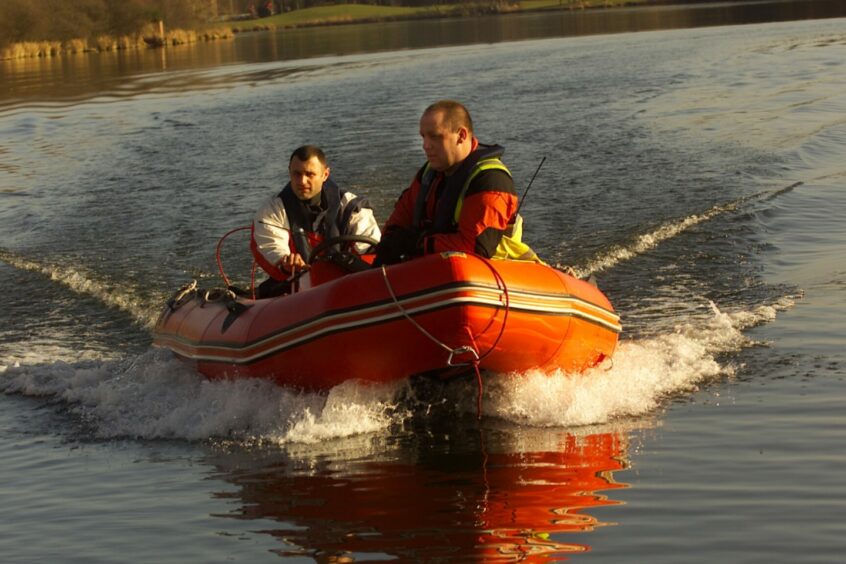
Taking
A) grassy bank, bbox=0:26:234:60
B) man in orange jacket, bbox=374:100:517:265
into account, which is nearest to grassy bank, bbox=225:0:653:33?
grassy bank, bbox=0:26:234:60

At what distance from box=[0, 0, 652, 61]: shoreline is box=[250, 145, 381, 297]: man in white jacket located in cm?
4195

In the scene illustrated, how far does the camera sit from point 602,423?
623 centimetres

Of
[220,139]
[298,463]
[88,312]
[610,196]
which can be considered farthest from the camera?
[220,139]

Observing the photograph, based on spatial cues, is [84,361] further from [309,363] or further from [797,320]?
[797,320]

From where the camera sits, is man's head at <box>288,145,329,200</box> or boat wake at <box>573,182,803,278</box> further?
boat wake at <box>573,182,803,278</box>

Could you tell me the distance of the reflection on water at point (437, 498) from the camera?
15.1 ft

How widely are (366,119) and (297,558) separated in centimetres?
1456

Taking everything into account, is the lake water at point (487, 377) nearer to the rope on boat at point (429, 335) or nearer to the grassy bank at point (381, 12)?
the rope on boat at point (429, 335)

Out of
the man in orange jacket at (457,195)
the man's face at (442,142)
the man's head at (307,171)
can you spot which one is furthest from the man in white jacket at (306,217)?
the man's face at (442,142)

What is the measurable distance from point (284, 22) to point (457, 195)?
217 feet

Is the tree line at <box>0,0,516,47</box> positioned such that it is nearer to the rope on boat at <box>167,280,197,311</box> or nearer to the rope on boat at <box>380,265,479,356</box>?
the rope on boat at <box>167,280,197,311</box>

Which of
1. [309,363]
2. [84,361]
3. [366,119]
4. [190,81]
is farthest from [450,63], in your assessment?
[309,363]

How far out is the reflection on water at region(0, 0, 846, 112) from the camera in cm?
2947

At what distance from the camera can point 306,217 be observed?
7.24 m
